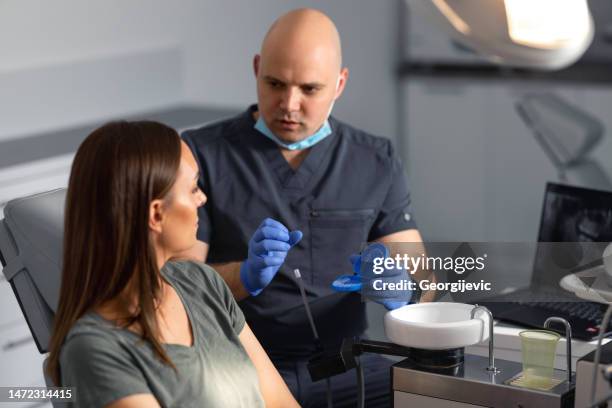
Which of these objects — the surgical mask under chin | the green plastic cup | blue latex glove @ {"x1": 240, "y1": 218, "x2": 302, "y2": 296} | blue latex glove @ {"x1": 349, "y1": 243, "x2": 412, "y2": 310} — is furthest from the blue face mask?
the green plastic cup

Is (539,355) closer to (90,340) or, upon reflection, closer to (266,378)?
(266,378)

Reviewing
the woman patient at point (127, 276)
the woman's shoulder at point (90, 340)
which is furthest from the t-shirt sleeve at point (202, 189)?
the woman's shoulder at point (90, 340)

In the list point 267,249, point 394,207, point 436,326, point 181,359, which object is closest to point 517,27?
point 436,326

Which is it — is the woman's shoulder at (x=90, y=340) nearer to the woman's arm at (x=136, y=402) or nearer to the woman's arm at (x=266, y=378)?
the woman's arm at (x=136, y=402)

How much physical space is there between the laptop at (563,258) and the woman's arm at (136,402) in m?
0.69

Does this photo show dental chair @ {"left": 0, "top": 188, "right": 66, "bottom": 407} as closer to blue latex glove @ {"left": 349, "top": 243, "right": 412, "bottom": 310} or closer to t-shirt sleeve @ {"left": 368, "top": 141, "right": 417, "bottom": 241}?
blue latex glove @ {"left": 349, "top": 243, "right": 412, "bottom": 310}

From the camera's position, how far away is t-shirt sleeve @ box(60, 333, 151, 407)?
1.43 meters

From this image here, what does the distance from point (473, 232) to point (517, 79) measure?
0.75 metres

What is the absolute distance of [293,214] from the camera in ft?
7.64

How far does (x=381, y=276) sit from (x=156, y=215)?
20.0 inches

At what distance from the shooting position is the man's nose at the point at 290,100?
2281mm

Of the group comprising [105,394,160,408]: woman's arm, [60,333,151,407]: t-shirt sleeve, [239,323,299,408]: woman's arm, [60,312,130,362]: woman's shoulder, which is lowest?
[239,323,299,408]: woman's arm

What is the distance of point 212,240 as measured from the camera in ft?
7.67

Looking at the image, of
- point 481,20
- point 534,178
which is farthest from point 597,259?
point 534,178
